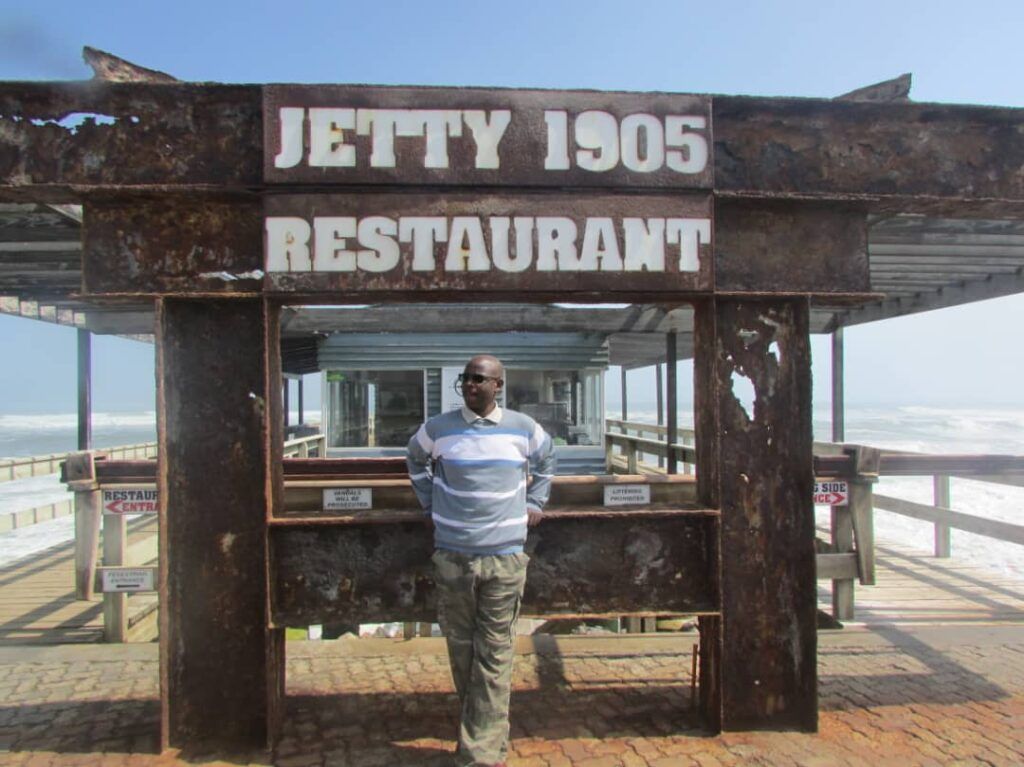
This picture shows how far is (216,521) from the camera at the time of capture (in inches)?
134

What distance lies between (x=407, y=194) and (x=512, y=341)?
25.5ft

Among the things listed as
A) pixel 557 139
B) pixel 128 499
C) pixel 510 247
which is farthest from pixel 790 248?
pixel 128 499

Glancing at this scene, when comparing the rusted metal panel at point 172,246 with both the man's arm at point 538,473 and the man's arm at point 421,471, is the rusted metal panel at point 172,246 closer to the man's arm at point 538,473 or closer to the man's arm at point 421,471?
the man's arm at point 421,471

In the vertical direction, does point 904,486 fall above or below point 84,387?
below

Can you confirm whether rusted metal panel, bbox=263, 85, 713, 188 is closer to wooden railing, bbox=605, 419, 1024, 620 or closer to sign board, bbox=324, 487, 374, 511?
sign board, bbox=324, 487, 374, 511

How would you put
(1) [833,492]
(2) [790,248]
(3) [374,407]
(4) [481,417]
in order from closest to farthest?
(4) [481,417] < (2) [790,248] < (1) [833,492] < (3) [374,407]

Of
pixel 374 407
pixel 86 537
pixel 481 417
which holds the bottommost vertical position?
pixel 86 537

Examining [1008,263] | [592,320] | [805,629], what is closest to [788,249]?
[805,629]

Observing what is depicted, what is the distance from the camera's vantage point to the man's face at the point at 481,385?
Answer: 324cm

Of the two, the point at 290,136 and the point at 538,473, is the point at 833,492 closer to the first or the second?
the point at 538,473

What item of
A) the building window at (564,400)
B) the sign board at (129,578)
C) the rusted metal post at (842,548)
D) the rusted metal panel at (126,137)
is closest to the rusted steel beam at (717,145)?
the rusted metal panel at (126,137)

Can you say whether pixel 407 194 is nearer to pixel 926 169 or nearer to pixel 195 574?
pixel 195 574

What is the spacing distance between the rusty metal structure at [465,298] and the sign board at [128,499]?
180cm

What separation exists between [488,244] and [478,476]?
3.79 ft
